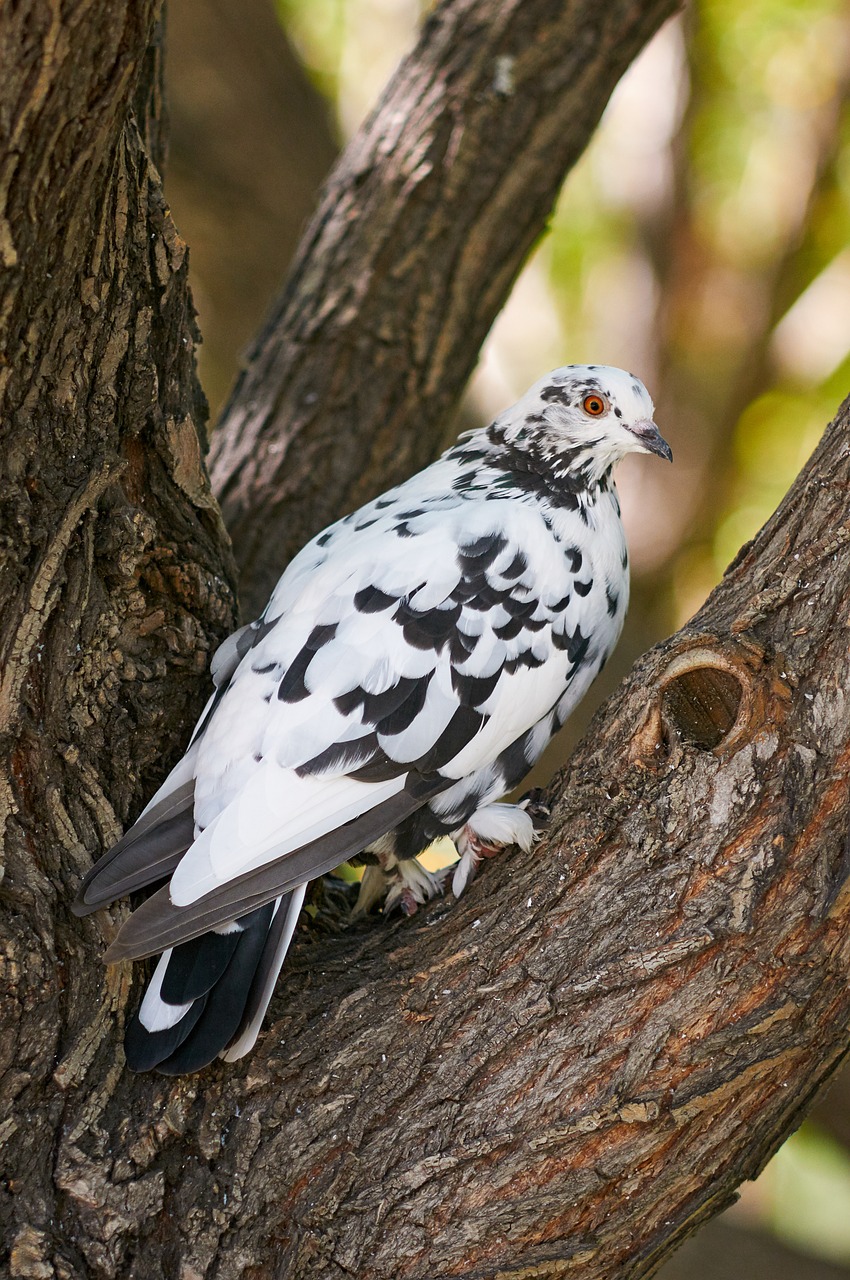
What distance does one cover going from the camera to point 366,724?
282 centimetres

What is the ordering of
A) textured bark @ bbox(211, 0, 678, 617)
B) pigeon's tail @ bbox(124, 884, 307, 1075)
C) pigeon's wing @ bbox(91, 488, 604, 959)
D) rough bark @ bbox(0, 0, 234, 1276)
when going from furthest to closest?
1. textured bark @ bbox(211, 0, 678, 617)
2. pigeon's wing @ bbox(91, 488, 604, 959)
3. pigeon's tail @ bbox(124, 884, 307, 1075)
4. rough bark @ bbox(0, 0, 234, 1276)

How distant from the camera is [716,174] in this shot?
24.0 feet

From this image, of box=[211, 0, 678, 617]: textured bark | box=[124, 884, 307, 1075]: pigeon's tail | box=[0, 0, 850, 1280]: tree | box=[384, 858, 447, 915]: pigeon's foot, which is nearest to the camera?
box=[0, 0, 850, 1280]: tree

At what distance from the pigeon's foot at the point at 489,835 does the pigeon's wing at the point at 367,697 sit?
135 millimetres

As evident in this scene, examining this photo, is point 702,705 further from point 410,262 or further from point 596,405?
point 410,262

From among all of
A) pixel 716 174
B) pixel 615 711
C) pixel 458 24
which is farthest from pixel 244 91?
pixel 615 711

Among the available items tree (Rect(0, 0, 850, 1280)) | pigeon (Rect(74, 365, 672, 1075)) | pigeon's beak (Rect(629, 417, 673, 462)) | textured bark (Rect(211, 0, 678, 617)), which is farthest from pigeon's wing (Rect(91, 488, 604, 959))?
textured bark (Rect(211, 0, 678, 617))

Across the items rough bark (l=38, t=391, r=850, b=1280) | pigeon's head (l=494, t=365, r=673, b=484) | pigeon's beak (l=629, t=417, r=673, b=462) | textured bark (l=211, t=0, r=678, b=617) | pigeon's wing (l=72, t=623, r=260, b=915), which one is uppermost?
textured bark (l=211, t=0, r=678, b=617)

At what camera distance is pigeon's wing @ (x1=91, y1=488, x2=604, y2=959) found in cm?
265

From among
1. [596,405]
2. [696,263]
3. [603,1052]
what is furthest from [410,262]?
[696,263]

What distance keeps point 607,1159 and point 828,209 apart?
6421mm

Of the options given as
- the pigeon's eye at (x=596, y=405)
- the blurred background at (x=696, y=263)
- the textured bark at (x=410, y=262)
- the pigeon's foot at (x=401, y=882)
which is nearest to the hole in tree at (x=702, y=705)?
the pigeon's foot at (x=401, y=882)

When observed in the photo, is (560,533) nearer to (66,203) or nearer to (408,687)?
(408,687)

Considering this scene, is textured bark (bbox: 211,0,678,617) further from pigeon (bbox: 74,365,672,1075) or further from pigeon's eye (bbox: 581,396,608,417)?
pigeon's eye (bbox: 581,396,608,417)
